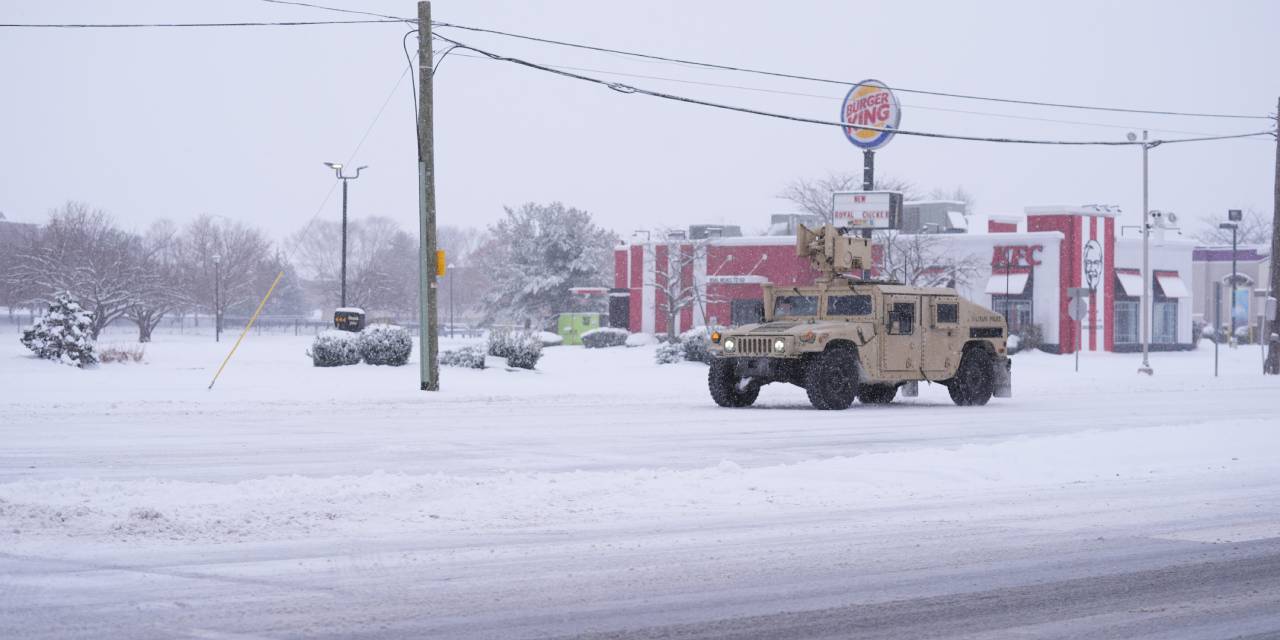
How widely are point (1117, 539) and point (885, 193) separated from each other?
22.3 m

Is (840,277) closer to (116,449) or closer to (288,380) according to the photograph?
(288,380)

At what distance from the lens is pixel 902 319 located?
2227 cm

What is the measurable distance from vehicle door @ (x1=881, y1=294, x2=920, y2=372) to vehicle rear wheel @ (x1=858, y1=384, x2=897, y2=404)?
4.68 ft

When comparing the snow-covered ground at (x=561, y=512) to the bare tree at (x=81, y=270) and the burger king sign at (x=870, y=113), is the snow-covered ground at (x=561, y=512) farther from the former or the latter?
the bare tree at (x=81, y=270)

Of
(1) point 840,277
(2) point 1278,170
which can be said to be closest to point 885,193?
(1) point 840,277

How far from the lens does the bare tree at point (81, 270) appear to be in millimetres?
57875

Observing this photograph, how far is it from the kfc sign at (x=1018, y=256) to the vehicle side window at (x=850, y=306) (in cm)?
3502

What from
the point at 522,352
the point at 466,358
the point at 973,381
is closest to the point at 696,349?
the point at 522,352

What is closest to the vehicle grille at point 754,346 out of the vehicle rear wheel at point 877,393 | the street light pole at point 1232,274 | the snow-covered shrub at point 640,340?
the vehicle rear wheel at point 877,393

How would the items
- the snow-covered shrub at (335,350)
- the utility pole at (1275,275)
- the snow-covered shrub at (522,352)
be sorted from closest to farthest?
the snow-covered shrub at (335,350)
the snow-covered shrub at (522,352)
the utility pole at (1275,275)

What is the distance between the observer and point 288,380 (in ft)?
86.5

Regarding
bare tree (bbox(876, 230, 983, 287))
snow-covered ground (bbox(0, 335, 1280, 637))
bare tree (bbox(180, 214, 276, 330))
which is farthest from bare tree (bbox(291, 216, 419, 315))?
snow-covered ground (bbox(0, 335, 1280, 637))

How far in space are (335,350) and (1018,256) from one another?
112ft

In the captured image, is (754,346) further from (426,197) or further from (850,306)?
(426,197)
